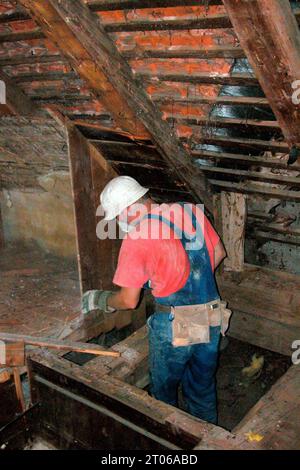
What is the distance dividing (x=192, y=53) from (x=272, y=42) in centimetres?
66

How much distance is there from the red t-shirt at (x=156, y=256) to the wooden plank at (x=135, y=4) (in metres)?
1.29

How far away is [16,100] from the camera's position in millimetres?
4070

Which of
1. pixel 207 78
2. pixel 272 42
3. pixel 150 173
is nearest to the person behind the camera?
pixel 272 42

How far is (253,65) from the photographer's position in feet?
7.63

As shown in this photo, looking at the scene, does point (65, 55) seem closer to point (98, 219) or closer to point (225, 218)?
point (98, 219)

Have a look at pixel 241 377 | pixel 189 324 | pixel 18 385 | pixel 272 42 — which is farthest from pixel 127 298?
pixel 241 377

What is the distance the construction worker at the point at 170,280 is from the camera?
2.92 meters

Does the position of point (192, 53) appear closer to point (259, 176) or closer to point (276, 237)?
point (259, 176)

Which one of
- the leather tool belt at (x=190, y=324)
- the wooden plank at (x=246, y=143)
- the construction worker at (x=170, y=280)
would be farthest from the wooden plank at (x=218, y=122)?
the leather tool belt at (x=190, y=324)

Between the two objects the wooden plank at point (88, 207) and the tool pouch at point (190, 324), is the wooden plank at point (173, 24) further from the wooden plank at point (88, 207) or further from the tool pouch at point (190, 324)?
the tool pouch at point (190, 324)

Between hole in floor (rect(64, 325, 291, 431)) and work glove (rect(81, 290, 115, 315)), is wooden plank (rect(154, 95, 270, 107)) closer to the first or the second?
work glove (rect(81, 290, 115, 315))

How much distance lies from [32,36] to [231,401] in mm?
3864

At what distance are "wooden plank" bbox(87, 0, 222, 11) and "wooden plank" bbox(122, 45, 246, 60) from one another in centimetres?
31
